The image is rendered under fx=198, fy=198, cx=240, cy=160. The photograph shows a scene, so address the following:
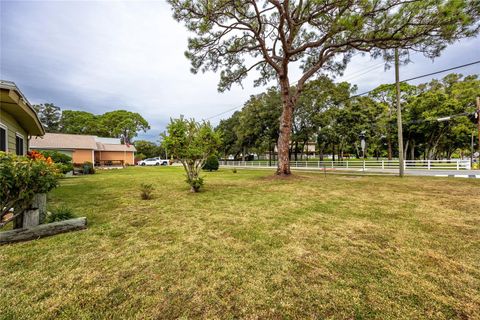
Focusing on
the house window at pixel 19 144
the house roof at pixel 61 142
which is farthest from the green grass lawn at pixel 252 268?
the house roof at pixel 61 142

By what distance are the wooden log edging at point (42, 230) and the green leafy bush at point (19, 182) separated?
231mm

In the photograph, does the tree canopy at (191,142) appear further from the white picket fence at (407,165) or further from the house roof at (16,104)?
the white picket fence at (407,165)

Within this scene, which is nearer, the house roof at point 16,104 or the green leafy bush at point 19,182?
the green leafy bush at point 19,182

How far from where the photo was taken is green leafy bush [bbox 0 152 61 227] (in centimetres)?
279

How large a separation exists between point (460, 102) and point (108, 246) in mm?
27766

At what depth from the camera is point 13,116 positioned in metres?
6.19

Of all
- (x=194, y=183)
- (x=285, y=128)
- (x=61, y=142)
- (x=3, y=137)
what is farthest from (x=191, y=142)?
(x=61, y=142)

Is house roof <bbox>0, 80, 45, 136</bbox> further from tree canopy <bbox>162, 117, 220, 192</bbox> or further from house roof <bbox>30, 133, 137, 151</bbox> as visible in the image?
house roof <bbox>30, 133, 137, 151</bbox>

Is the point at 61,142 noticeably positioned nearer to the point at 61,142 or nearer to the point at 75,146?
the point at 61,142

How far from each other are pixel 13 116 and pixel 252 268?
28.3 ft

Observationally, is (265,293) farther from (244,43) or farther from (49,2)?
(244,43)

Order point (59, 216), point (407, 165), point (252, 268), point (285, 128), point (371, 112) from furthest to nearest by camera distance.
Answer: point (371, 112), point (407, 165), point (285, 128), point (59, 216), point (252, 268)

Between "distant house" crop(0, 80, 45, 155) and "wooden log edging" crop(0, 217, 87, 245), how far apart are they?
114 inches

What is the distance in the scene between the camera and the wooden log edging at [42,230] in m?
3.01
